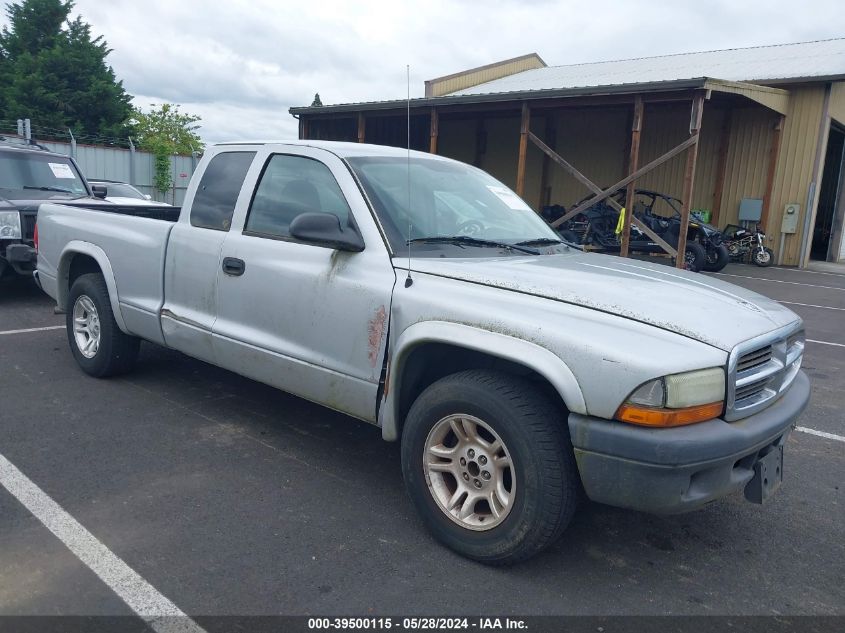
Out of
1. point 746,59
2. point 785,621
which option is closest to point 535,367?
point 785,621

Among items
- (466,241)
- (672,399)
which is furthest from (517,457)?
(466,241)

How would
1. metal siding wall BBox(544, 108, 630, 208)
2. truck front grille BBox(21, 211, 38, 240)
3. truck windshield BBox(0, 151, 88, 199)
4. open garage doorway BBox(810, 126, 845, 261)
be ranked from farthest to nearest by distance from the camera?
metal siding wall BBox(544, 108, 630, 208), open garage doorway BBox(810, 126, 845, 261), truck windshield BBox(0, 151, 88, 199), truck front grille BBox(21, 211, 38, 240)

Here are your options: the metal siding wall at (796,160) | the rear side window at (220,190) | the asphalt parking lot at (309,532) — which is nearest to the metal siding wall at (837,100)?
the metal siding wall at (796,160)

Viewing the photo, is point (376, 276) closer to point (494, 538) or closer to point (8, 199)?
point (494, 538)

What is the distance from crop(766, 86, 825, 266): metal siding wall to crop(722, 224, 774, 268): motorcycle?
1.73 ft

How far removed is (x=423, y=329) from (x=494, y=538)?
3.09ft

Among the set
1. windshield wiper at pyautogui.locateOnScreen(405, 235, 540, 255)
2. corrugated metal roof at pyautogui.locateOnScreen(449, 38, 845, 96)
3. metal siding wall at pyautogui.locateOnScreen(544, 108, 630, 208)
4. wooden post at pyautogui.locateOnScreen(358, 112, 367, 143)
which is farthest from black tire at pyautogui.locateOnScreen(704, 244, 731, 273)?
windshield wiper at pyautogui.locateOnScreen(405, 235, 540, 255)

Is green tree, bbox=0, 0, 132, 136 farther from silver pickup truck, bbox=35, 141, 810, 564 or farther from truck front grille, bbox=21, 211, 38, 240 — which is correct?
silver pickup truck, bbox=35, 141, 810, 564

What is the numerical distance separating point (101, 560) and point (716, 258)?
1545 centimetres

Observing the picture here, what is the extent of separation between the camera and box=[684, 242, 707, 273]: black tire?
50.3ft

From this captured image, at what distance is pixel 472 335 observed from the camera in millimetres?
2992

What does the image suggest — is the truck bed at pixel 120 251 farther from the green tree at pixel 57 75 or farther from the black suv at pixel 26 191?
the green tree at pixel 57 75

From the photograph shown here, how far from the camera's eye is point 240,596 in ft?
9.09

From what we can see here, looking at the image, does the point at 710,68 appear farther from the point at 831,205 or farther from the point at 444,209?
the point at 444,209
